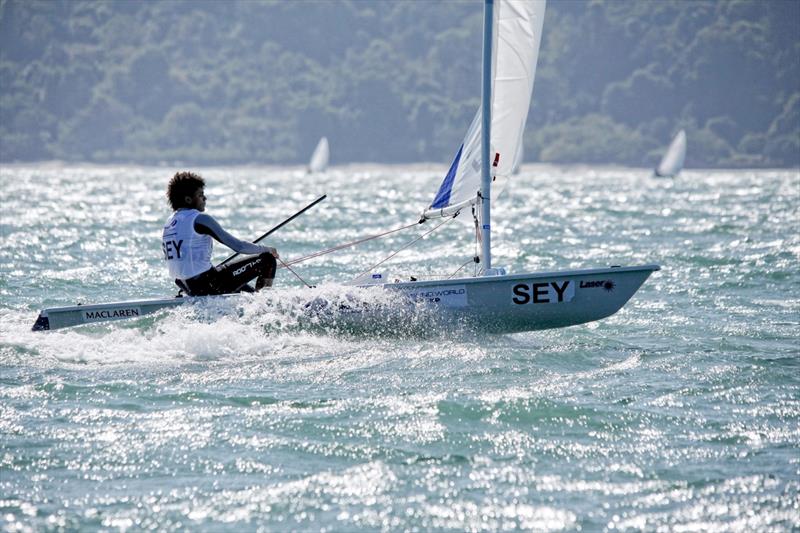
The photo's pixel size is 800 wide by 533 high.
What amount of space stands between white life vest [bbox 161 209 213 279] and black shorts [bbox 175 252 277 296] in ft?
0.21

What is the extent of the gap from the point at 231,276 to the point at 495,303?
2.07 m

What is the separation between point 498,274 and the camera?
28.3 ft

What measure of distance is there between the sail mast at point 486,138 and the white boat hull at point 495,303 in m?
0.33

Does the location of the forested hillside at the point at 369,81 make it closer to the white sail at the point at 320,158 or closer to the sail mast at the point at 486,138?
the white sail at the point at 320,158

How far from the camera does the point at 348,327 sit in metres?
8.65

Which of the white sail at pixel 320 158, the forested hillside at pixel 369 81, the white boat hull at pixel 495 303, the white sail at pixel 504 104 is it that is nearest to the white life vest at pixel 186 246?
the white boat hull at pixel 495 303

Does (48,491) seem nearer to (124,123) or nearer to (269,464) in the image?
(269,464)

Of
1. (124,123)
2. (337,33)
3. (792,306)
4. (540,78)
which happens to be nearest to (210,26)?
(337,33)

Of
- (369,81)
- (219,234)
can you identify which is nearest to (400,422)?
(219,234)

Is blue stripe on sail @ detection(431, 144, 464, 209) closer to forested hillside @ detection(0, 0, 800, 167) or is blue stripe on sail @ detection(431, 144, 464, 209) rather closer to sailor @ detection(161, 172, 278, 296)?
sailor @ detection(161, 172, 278, 296)

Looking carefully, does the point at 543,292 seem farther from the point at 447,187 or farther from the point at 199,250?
the point at 199,250

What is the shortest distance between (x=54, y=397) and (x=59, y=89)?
5728 inches

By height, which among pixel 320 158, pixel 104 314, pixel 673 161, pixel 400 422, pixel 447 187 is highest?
pixel 447 187

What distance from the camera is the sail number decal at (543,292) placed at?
27.7 feet
